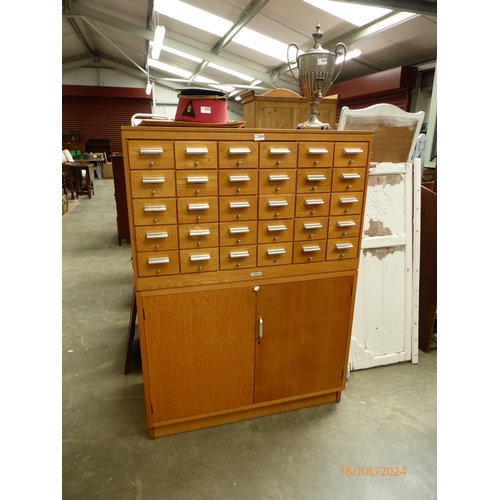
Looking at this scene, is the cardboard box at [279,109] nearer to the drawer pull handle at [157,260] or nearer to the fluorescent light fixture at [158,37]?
the drawer pull handle at [157,260]

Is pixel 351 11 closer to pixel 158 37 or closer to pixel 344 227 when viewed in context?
pixel 158 37

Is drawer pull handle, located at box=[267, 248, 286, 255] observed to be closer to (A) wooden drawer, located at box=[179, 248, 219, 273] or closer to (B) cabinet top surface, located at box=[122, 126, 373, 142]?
(A) wooden drawer, located at box=[179, 248, 219, 273]

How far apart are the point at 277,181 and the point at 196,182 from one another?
36cm

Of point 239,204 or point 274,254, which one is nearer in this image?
point 239,204

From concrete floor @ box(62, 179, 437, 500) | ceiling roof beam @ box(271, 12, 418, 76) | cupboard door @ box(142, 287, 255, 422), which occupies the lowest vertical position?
concrete floor @ box(62, 179, 437, 500)

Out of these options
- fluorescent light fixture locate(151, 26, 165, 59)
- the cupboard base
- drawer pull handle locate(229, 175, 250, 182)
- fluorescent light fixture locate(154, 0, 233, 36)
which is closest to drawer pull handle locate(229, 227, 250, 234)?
drawer pull handle locate(229, 175, 250, 182)

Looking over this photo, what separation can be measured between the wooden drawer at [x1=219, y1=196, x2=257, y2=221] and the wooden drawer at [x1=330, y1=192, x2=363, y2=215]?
40cm

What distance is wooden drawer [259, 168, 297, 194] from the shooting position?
60.1 inches

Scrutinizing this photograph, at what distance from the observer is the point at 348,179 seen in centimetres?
165

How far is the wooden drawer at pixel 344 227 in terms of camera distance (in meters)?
1.69

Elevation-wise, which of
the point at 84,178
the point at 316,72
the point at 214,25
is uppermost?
the point at 214,25

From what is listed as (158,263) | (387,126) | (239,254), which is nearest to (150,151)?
(158,263)

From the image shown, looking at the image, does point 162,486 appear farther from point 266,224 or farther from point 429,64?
point 429,64

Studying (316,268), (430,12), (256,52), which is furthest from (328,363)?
(256,52)
